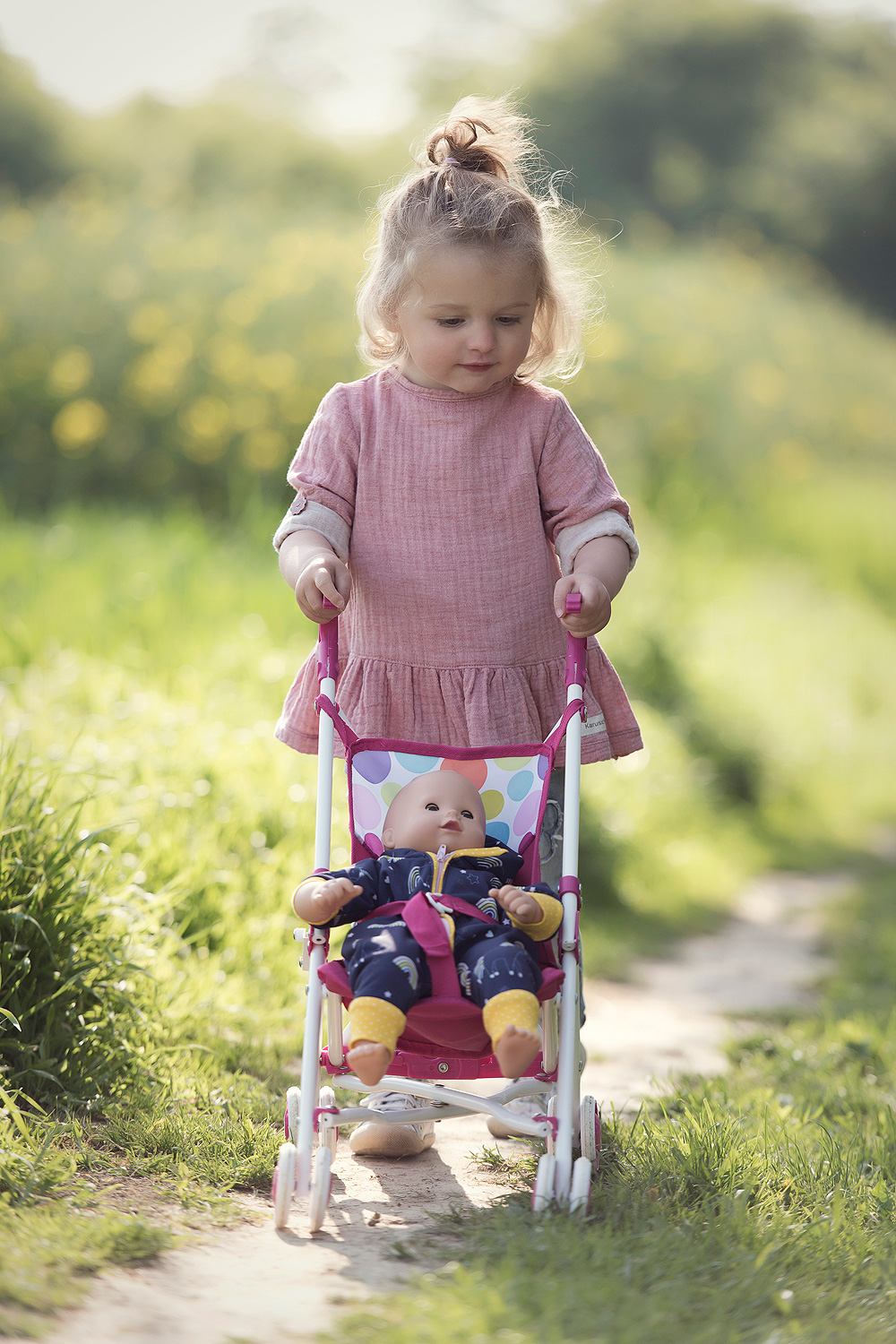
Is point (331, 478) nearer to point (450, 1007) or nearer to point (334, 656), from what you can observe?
point (334, 656)

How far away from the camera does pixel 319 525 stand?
8.56 ft

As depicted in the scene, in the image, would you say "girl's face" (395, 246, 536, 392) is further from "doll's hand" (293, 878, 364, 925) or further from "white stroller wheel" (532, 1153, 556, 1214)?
"white stroller wheel" (532, 1153, 556, 1214)

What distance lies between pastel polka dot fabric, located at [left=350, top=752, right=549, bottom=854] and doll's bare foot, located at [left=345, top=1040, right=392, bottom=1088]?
517 millimetres

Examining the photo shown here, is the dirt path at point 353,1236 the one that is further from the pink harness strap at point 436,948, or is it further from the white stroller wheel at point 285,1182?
the pink harness strap at point 436,948

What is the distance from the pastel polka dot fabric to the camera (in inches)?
100

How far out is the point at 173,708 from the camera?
15.7ft

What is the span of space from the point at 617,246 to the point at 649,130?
1080 millimetres

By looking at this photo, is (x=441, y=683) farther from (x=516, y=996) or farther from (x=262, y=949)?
(x=262, y=949)

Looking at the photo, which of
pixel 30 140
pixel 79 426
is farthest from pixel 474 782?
pixel 30 140

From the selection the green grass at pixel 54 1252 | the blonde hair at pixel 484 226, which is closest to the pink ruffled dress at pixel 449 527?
the blonde hair at pixel 484 226

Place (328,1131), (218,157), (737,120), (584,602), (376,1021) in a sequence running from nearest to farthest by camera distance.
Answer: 1. (376,1021)
2. (328,1131)
3. (584,602)
4. (218,157)
5. (737,120)

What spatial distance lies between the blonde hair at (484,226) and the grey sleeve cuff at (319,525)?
14.5 inches

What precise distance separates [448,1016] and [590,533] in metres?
1.02

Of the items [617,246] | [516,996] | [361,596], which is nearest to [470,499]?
[361,596]
